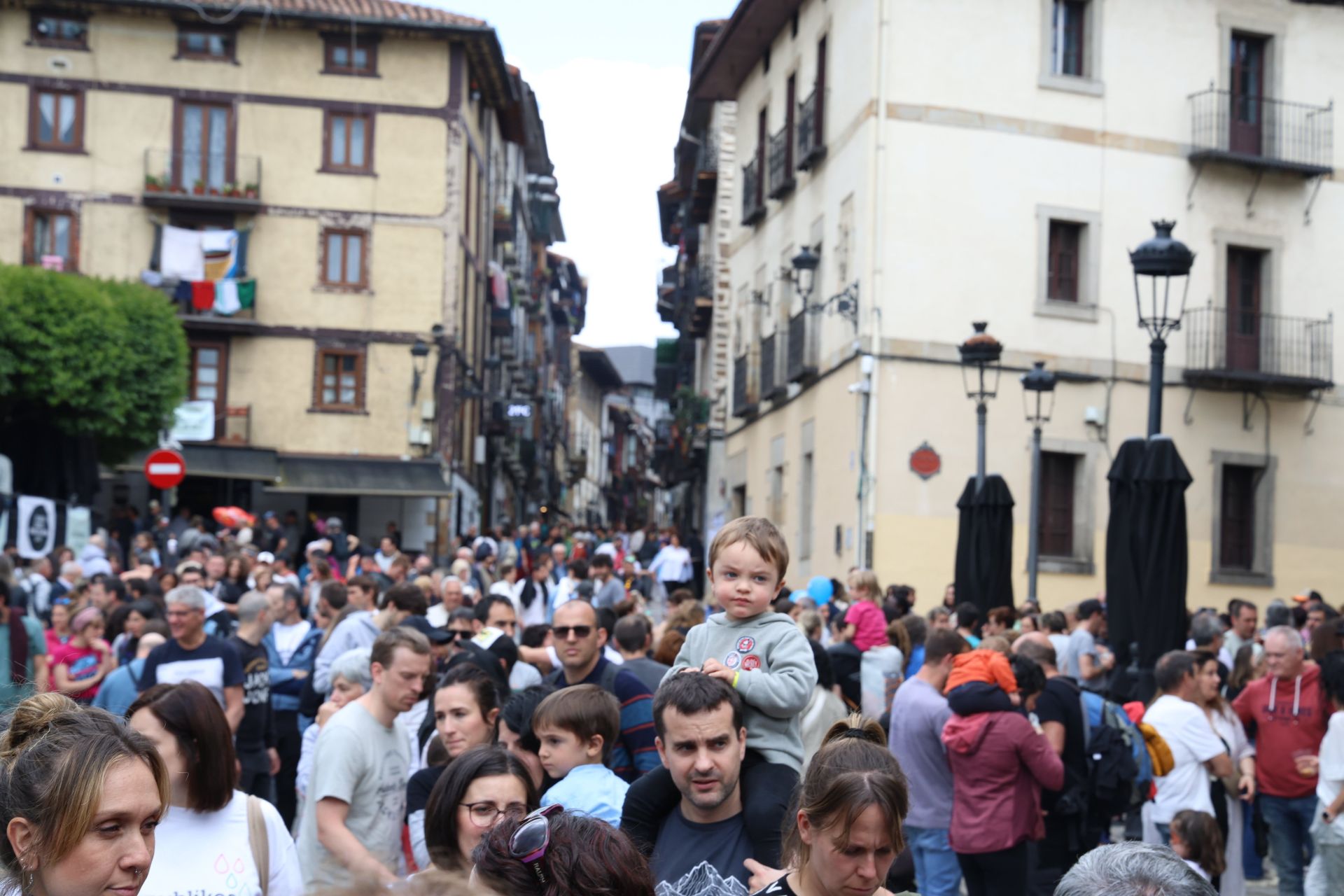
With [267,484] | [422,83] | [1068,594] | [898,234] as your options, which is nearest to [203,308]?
[267,484]

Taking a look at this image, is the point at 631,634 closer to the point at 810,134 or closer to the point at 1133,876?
the point at 1133,876

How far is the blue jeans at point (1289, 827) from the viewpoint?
34.1 feet

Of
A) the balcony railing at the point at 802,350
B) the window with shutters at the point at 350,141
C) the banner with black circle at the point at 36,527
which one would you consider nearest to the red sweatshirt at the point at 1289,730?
the balcony railing at the point at 802,350

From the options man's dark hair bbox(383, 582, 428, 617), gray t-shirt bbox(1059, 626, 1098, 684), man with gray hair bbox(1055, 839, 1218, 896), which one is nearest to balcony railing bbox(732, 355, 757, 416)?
gray t-shirt bbox(1059, 626, 1098, 684)

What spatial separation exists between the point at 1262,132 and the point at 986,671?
21.2 m

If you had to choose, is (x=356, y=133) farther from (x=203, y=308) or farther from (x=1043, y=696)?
(x=1043, y=696)

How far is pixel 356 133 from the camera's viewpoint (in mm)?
39469

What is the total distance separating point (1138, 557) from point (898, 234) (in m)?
13.0

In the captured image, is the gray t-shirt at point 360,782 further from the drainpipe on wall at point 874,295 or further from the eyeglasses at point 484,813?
the drainpipe on wall at point 874,295

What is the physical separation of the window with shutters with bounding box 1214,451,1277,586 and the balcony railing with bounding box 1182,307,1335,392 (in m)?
1.27

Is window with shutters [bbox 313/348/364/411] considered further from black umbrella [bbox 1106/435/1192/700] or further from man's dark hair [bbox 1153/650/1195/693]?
man's dark hair [bbox 1153/650/1195/693]

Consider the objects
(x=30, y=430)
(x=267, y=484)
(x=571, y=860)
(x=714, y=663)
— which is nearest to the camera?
(x=571, y=860)

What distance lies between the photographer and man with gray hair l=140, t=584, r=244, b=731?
29.8 ft

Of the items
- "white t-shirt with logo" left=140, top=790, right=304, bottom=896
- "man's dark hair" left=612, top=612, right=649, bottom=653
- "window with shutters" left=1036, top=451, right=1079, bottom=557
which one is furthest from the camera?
"window with shutters" left=1036, top=451, right=1079, bottom=557
